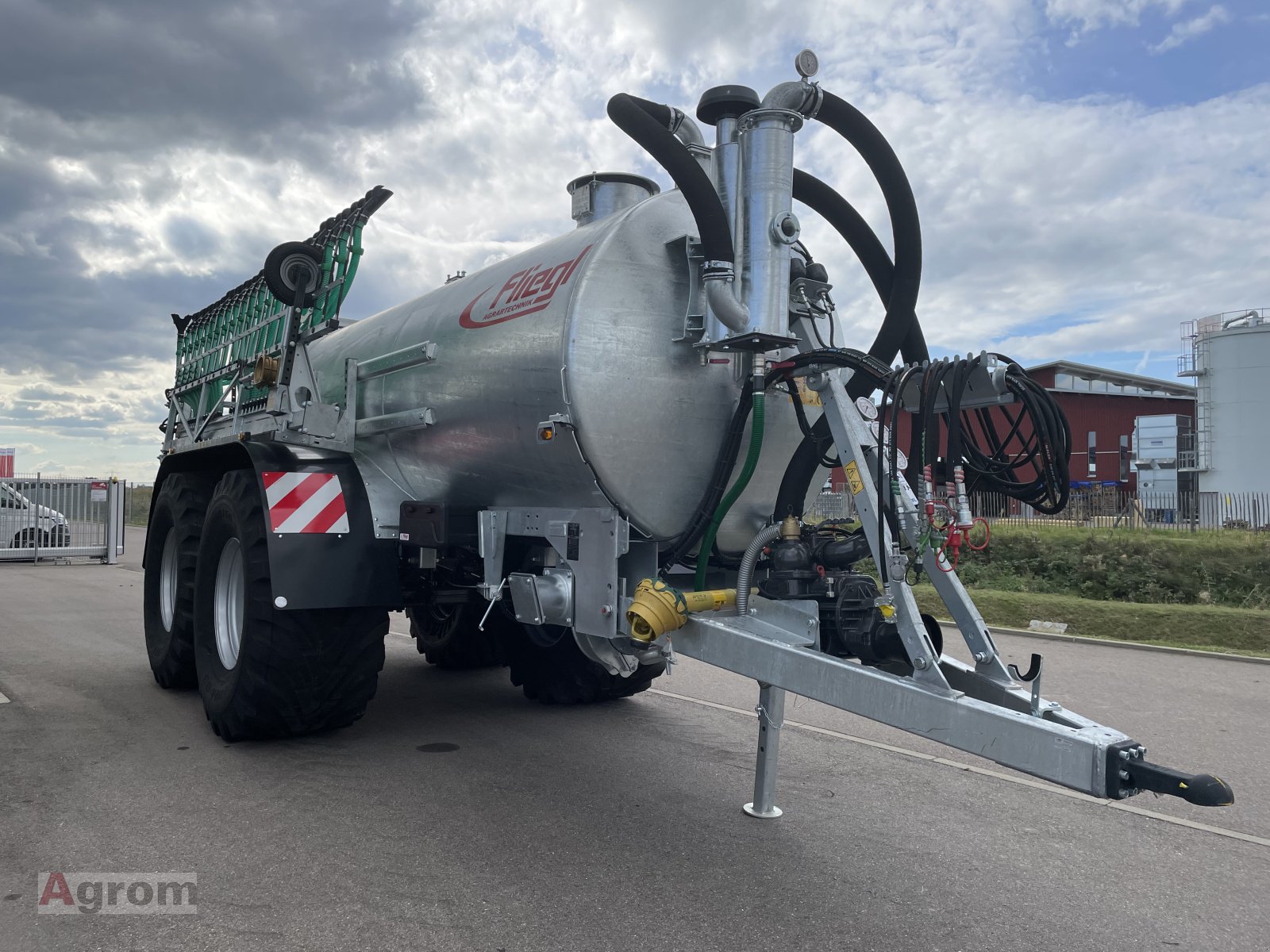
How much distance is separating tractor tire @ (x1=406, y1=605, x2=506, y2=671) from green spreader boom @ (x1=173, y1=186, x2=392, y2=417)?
2043mm

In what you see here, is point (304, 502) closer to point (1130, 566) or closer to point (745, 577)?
point (745, 577)

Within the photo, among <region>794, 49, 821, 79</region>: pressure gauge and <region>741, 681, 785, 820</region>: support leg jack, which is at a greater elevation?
<region>794, 49, 821, 79</region>: pressure gauge

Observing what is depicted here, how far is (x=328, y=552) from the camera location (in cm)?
490

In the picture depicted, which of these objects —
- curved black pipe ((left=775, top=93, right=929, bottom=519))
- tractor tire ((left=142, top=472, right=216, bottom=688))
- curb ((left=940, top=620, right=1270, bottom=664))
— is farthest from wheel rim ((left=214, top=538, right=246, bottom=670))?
curb ((left=940, top=620, right=1270, bottom=664))

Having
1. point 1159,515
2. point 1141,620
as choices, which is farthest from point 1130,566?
point 1159,515

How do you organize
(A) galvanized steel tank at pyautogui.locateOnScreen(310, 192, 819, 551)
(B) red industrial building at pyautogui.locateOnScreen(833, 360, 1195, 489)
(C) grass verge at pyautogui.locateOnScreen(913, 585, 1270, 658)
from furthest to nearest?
(B) red industrial building at pyautogui.locateOnScreen(833, 360, 1195, 489), (C) grass verge at pyautogui.locateOnScreen(913, 585, 1270, 658), (A) galvanized steel tank at pyautogui.locateOnScreen(310, 192, 819, 551)

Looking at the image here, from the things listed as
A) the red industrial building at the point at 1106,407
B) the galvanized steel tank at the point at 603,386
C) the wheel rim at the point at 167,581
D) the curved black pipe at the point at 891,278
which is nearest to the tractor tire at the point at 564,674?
the galvanized steel tank at the point at 603,386

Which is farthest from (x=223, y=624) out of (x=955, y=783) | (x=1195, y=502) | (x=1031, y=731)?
(x=1195, y=502)

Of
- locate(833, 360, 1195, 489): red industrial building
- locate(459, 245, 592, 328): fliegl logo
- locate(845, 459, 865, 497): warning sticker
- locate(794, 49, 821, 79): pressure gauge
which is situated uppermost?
locate(833, 360, 1195, 489): red industrial building

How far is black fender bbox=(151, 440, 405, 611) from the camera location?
4785mm

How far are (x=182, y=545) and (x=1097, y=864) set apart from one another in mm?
5380

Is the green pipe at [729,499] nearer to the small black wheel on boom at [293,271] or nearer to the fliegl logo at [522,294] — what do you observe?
the fliegl logo at [522,294]

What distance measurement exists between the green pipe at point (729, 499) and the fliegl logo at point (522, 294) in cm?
99

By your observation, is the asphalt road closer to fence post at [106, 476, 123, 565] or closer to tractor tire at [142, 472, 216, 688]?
tractor tire at [142, 472, 216, 688]
